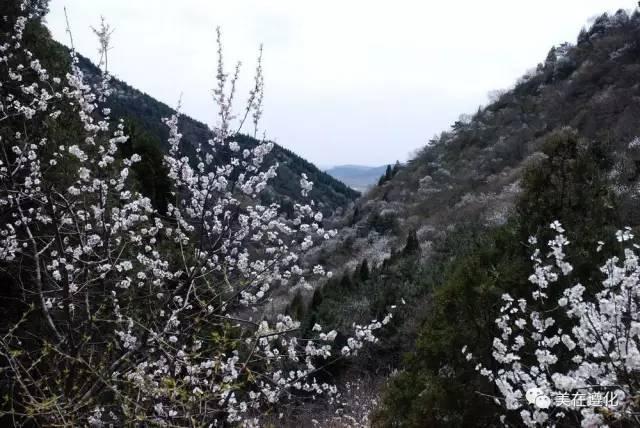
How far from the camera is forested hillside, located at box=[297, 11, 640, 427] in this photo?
770 centimetres

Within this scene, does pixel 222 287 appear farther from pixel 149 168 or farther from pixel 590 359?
pixel 149 168

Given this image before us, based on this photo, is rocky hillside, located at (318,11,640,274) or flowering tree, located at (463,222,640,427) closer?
flowering tree, located at (463,222,640,427)

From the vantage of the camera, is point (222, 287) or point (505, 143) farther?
point (505, 143)

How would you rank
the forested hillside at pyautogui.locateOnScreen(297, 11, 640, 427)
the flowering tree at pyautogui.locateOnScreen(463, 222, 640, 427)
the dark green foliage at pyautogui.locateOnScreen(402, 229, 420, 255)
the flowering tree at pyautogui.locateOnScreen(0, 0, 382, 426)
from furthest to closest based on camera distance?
the dark green foliage at pyautogui.locateOnScreen(402, 229, 420, 255)
the forested hillside at pyautogui.locateOnScreen(297, 11, 640, 427)
the flowering tree at pyautogui.locateOnScreen(0, 0, 382, 426)
the flowering tree at pyautogui.locateOnScreen(463, 222, 640, 427)

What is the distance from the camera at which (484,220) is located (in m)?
35.3

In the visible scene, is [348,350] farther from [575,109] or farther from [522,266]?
[575,109]

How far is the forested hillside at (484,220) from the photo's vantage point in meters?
7.70

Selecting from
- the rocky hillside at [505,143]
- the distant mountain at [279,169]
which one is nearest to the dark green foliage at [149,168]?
the rocky hillside at [505,143]

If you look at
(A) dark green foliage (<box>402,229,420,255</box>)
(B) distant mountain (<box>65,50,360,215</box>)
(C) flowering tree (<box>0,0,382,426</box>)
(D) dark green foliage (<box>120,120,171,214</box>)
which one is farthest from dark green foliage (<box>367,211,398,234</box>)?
(C) flowering tree (<box>0,0,382,426</box>)

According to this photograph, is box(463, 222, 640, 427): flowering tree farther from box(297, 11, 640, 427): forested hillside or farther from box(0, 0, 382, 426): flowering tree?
box(0, 0, 382, 426): flowering tree

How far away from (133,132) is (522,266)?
1334 cm

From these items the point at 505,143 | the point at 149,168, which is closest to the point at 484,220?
the point at 505,143

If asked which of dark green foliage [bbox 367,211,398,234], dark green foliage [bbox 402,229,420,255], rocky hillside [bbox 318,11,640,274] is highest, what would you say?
rocky hillside [bbox 318,11,640,274]

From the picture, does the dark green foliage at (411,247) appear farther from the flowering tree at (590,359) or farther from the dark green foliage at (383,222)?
the flowering tree at (590,359)
